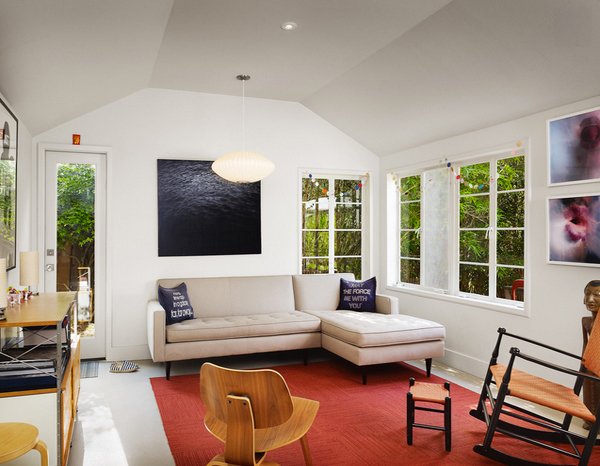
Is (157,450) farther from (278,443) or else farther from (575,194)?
(575,194)

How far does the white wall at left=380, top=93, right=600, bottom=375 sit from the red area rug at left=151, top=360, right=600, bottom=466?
51cm

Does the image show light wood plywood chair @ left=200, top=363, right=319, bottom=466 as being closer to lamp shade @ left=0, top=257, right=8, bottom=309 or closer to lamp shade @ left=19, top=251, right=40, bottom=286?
lamp shade @ left=0, top=257, right=8, bottom=309

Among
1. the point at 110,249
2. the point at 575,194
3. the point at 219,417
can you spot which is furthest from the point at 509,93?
the point at 110,249

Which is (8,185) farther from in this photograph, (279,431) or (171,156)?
(279,431)

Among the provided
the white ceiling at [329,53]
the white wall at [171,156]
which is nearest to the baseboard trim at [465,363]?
the white wall at [171,156]

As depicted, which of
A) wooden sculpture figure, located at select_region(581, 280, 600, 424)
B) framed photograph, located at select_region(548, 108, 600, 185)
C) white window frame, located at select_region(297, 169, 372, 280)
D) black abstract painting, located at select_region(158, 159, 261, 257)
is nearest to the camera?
wooden sculpture figure, located at select_region(581, 280, 600, 424)

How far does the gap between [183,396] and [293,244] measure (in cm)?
229

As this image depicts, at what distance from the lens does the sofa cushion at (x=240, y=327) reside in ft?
14.6

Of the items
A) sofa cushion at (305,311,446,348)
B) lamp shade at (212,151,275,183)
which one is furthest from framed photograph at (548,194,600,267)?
lamp shade at (212,151,275,183)

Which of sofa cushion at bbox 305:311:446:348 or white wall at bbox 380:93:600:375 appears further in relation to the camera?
sofa cushion at bbox 305:311:446:348

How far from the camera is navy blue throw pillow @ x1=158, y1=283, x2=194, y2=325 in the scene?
4.63 m

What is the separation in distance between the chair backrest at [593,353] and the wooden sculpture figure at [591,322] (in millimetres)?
229

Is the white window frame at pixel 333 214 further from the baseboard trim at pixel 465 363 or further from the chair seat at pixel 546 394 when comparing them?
the chair seat at pixel 546 394

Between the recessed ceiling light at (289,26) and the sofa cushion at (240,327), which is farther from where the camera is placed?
the sofa cushion at (240,327)
